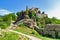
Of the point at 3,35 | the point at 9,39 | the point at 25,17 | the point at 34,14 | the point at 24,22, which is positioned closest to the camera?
the point at 9,39

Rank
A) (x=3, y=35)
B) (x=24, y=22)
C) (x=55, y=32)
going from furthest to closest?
(x=24, y=22) → (x=55, y=32) → (x=3, y=35)

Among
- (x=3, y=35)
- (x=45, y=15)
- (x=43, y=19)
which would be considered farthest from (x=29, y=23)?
(x=3, y=35)

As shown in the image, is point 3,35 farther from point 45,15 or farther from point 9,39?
point 45,15

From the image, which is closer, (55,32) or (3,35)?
(3,35)

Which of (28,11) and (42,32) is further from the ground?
(28,11)

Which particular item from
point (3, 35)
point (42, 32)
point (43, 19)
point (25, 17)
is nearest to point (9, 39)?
point (3, 35)

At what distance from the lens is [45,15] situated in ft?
230

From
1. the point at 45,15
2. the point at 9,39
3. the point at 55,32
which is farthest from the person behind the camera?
the point at 45,15

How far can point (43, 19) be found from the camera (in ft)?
208

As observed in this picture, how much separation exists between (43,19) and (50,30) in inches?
484

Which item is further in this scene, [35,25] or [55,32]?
[35,25]

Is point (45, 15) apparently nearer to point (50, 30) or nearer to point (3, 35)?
point (50, 30)

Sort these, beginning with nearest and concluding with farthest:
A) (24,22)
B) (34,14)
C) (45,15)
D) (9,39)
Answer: (9,39)
(24,22)
(34,14)
(45,15)

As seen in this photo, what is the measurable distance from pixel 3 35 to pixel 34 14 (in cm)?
3322
